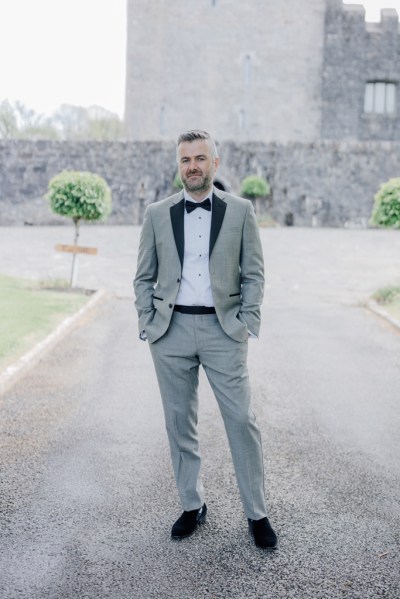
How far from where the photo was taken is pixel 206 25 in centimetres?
3822

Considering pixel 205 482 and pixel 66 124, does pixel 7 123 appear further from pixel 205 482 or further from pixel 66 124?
pixel 205 482

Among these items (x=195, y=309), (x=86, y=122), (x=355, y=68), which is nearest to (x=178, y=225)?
(x=195, y=309)

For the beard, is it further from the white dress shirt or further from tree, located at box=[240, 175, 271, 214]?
tree, located at box=[240, 175, 271, 214]

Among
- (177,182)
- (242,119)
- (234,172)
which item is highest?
(242,119)

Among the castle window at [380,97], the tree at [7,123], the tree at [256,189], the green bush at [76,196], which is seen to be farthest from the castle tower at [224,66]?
the green bush at [76,196]

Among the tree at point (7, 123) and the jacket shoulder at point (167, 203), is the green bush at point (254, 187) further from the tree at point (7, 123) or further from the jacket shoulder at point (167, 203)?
the tree at point (7, 123)

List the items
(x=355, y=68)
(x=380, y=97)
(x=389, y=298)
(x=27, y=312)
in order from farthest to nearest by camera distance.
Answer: (x=380, y=97) → (x=355, y=68) → (x=389, y=298) → (x=27, y=312)

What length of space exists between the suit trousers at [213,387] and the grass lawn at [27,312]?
4264mm

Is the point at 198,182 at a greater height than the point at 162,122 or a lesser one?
lesser

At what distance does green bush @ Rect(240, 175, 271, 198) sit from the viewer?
31625mm

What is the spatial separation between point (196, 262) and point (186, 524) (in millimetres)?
1298

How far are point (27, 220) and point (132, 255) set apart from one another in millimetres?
12820

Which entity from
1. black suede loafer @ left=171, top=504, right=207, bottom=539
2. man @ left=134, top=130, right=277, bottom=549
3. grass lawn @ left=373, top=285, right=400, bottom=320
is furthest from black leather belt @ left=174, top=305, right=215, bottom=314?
grass lawn @ left=373, top=285, right=400, bottom=320

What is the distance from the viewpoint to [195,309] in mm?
3895
